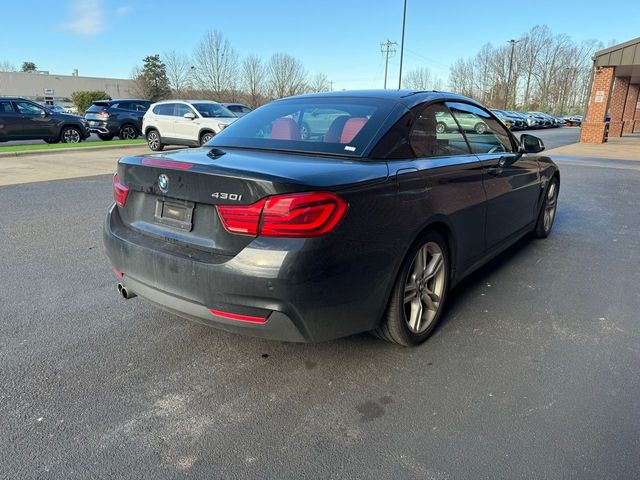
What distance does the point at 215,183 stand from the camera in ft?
7.84

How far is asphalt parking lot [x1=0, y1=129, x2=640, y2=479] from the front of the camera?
82.6 inches

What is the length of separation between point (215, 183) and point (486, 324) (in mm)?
2200

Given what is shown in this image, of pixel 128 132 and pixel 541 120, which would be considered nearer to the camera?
pixel 128 132

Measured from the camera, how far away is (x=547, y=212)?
570 centimetres

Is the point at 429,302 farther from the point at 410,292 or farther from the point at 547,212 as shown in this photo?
the point at 547,212

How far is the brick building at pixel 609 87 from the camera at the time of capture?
756 inches

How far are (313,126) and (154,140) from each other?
1480 centimetres

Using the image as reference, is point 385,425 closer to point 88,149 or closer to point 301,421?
point 301,421

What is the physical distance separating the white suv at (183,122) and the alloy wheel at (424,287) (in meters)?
13.2

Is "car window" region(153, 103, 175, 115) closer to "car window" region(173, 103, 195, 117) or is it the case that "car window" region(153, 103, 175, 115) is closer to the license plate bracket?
"car window" region(173, 103, 195, 117)

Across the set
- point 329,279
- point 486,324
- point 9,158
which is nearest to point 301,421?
point 329,279

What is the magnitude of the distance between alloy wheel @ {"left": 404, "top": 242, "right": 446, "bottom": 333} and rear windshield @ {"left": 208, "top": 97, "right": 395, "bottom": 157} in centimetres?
80

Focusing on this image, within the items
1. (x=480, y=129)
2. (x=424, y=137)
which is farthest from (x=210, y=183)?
(x=480, y=129)

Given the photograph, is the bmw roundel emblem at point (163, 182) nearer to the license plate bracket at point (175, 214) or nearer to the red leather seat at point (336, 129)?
the license plate bracket at point (175, 214)
